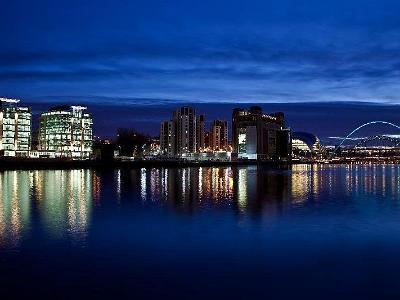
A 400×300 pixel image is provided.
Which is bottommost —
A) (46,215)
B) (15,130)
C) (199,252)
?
(199,252)

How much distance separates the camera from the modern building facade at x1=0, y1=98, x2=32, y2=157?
11975cm

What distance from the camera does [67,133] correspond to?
145625 mm

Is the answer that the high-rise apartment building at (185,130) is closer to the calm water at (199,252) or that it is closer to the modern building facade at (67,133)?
the modern building facade at (67,133)

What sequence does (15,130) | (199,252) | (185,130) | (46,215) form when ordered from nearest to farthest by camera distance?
1. (199,252)
2. (46,215)
3. (15,130)
4. (185,130)

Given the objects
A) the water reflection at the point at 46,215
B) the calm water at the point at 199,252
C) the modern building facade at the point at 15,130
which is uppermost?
the modern building facade at the point at 15,130

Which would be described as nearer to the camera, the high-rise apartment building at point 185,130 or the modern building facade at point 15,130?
the modern building facade at point 15,130

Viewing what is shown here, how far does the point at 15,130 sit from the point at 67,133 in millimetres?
23840

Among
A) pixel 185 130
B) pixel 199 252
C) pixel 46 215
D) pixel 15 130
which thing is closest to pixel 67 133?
pixel 15 130

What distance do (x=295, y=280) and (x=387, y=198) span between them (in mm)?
22725

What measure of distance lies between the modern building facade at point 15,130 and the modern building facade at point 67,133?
50.5 feet

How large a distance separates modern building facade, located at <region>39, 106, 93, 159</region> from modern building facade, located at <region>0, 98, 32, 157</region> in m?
15.4

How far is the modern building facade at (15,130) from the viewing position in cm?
11975

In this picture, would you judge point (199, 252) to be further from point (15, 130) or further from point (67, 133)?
point (67, 133)

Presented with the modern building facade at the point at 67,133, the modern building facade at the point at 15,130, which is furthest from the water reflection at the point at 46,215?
the modern building facade at the point at 67,133
